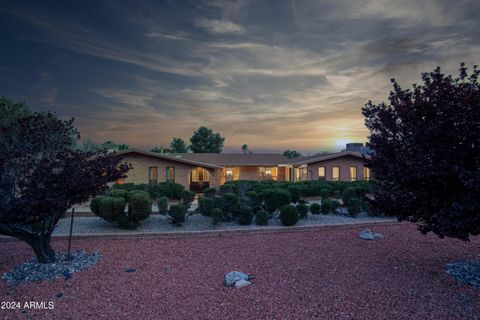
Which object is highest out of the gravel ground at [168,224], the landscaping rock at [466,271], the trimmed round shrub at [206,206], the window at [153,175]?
the window at [153,175]

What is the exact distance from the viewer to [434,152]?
4.68 metres

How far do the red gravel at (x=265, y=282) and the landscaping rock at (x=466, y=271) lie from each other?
0.67 feet

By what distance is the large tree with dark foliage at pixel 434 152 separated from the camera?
14.5 ft

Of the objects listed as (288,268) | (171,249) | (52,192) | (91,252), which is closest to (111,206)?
(91,252)

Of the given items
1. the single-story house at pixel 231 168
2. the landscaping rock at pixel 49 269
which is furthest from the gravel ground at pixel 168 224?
the single-story house at pixel 231 168

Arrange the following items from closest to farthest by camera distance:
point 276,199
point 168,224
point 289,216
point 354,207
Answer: point 289,216 < point 168,224 < point 276,199 < point 354,207

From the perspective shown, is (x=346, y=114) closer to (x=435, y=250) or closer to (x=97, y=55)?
(x=435, y=250)

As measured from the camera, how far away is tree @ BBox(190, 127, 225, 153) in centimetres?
5675

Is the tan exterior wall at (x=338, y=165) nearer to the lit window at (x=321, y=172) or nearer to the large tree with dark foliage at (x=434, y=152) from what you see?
the lit window at (x=321, y=172)

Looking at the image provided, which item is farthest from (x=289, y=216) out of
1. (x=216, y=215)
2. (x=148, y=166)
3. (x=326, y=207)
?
Result: (x=148, y=166)

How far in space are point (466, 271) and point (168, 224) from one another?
344 inches

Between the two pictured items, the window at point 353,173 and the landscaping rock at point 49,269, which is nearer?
the landscaping rock at point 49,269

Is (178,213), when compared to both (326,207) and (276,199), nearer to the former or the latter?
(276,199)

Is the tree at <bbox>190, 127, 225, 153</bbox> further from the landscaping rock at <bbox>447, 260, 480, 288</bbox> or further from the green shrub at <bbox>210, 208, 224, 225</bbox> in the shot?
the landscaping rock at <bbox>447, 260, 480, 288</bbox>
